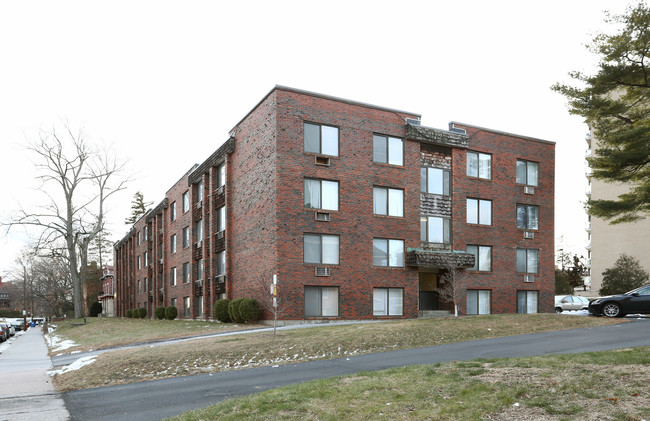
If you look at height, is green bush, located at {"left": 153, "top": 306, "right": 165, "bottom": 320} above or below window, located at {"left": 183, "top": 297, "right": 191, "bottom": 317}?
below

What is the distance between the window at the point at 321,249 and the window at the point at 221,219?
28.5 ft

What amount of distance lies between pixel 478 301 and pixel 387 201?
8311mm

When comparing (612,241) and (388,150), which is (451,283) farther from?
(612,241)

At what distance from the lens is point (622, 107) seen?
85.1 feet

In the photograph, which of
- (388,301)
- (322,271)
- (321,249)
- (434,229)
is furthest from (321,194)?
(434,229)

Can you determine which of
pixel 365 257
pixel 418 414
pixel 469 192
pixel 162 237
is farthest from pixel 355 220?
pixel 162 237

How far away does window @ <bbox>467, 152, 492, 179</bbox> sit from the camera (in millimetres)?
32781

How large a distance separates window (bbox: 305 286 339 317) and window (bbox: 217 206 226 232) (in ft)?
31.1

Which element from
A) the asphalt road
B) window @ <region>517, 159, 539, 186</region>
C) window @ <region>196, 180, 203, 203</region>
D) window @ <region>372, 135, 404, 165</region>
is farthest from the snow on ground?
window @ <region>517, 159, 539, 186</region>

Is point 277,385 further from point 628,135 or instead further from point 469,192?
point 469,192

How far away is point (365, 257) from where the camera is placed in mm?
28672

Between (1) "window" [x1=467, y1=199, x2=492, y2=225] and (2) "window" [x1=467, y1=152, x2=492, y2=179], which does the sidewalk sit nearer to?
(1) "window" [x1=467, y1=199, x2=492, y2=225]

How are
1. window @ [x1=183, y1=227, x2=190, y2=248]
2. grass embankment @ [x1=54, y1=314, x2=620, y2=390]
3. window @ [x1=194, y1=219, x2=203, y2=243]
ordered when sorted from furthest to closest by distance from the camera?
window @ [x1=183, y1=227, x2=190, y2=248] → window @ [x1=194, y1=219, x2=203, y2=243] → grass embankment @ [x1=54, y1=314, x2=620, y2=390]

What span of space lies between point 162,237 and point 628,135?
39399 millimetres
